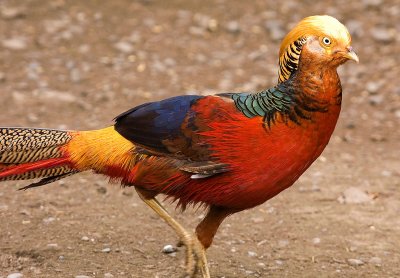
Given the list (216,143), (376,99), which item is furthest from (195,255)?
(376,99)

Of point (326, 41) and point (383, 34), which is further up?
point (326, 41)

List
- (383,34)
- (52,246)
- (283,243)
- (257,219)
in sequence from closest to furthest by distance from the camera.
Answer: (52,246) < (283,243) < (257,219) < (383,34)

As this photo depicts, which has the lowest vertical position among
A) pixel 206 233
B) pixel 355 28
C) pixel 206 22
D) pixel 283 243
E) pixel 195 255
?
pixel 283 243

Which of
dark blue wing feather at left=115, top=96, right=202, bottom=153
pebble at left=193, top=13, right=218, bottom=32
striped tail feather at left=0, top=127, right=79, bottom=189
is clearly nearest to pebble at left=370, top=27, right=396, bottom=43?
pebble at left=193, top=13, right=218, bottom=32

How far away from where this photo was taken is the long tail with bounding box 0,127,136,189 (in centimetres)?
398

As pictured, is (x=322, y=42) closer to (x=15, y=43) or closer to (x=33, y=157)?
(x=33, y=157)

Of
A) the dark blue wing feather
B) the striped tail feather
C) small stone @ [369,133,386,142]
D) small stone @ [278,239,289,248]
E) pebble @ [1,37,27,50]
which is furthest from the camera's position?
pebble @ [1,37,27,50]

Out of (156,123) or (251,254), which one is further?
(251,254)

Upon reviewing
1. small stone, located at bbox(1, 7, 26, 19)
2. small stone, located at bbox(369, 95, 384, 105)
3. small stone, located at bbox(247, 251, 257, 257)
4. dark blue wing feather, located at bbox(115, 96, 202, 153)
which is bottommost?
small stone, located at bbox(1, 7, 26, 19)

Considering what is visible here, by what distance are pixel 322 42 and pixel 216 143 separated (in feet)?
2.21

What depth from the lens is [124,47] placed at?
8203 millimetres

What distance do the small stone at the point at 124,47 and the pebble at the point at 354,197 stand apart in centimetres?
336

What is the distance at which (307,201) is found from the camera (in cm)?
546

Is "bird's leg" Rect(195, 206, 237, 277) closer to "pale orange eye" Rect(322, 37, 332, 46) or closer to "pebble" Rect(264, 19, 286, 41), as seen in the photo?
"pale orange eye" Rect(322, 37, 332, 46)
